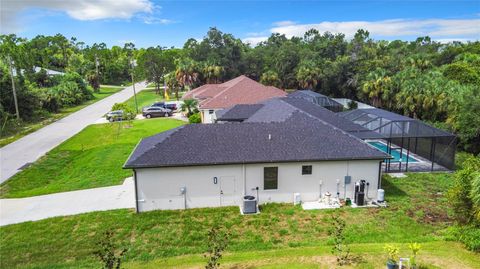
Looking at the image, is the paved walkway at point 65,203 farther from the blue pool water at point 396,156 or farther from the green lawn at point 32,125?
the blue pool water at point 396,156

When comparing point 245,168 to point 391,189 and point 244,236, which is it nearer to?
point 244,236

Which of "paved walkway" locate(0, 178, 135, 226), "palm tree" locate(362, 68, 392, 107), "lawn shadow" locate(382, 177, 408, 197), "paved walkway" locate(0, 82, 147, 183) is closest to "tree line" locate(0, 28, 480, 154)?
"palm tree" locate(362, 68, 392, 107)

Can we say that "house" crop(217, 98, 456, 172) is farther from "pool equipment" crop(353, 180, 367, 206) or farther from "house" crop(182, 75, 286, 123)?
"house" crop(182, 75, 286, 123)

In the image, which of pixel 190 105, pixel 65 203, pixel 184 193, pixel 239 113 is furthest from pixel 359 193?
pixel 190 105

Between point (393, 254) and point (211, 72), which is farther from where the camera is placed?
point (211, 72)

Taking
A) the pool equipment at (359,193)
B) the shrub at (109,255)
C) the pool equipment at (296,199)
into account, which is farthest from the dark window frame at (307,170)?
the shrub at (109,255)

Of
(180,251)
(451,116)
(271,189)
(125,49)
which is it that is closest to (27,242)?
(180,251)

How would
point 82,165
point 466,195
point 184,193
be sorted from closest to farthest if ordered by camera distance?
point 466,195, point 184,193, point 82,165
